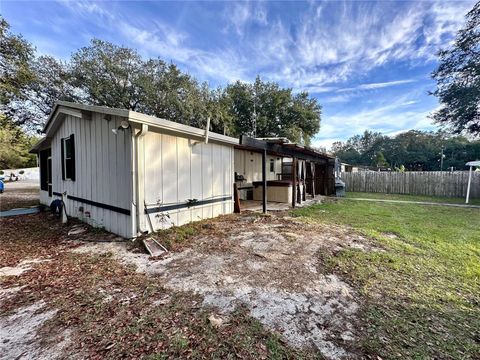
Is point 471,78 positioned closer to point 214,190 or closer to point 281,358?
point 214,190

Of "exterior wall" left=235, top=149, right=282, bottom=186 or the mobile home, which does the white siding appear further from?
"exterior wall" left=235, top=149, right=282, bottom=186

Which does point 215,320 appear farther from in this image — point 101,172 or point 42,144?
point 42,144

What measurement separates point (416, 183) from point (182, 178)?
52.6 ft

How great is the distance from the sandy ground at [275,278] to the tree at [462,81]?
14.7 m

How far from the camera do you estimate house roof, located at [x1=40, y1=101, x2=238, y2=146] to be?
431cm

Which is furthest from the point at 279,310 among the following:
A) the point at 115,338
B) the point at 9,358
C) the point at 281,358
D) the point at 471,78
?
the point at 471,78

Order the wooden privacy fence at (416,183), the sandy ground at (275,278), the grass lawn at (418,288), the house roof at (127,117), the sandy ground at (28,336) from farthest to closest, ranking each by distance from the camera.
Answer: the wooden privacy fence at (416,183) < the house roof at (127,117) < the sandy ground at (275,278) < the grass lawn at (418,288) < the sandy ground at (28,336)

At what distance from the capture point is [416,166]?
4219 centimetres

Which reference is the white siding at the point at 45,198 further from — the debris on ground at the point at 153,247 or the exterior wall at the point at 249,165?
the exterior wall at the point at 249,165

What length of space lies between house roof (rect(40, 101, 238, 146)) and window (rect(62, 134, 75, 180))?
0.78m

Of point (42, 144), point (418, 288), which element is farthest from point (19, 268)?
point (42, 144)

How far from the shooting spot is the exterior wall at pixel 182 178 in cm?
485

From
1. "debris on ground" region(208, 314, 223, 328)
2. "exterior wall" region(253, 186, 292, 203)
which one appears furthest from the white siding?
"debris on ground" region(208, 314, 223, 328)

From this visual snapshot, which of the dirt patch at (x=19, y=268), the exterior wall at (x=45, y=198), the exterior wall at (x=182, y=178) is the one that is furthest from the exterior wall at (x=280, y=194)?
the exterior wall at (x=45, y=198)
